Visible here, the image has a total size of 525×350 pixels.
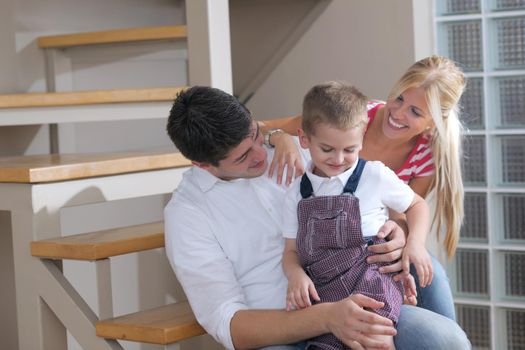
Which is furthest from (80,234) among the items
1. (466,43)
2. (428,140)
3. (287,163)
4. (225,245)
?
(466,43)

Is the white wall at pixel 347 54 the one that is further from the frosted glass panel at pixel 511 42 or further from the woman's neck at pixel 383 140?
the woman's neck at pixel 383 140

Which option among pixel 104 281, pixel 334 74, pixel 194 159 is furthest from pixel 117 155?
pixel 334 74

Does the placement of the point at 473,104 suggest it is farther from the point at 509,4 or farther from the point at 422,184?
the point at 422,184

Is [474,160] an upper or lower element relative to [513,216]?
upper

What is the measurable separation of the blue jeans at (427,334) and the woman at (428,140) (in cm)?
30

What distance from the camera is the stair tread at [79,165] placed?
2.62 metres

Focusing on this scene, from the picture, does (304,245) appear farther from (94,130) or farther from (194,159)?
(94,130)

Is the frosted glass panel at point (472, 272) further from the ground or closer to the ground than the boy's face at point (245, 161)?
closer to the ground

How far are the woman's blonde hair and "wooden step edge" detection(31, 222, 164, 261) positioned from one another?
84 cm

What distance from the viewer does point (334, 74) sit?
176 inches

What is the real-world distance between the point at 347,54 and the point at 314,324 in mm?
2515

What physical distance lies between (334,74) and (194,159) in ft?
7.49

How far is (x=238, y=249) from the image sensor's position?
2303mm

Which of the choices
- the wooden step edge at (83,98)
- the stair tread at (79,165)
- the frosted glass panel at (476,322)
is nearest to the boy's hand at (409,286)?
the stair tread at (79,165)
